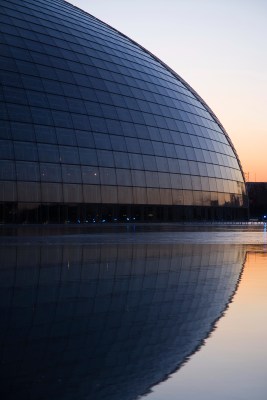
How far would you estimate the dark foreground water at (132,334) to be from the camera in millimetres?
5059

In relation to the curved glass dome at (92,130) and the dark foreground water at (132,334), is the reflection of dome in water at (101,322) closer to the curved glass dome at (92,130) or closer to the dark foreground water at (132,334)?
the dark foreground water at (132,334)

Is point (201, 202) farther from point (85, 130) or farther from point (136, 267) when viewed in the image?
point (136, 267)

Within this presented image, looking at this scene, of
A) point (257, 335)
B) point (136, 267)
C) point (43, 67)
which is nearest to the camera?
point (257, 335)

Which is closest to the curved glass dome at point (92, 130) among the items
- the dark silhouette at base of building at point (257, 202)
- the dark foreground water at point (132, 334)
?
the dark foreground water at point (132, 334)

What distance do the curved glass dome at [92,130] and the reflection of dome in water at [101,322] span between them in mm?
31941

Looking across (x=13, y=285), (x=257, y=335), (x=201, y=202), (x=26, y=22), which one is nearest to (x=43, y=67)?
(x=26, y=22)

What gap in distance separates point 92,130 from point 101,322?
A: 4399cm

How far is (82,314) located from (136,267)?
667 centimetres

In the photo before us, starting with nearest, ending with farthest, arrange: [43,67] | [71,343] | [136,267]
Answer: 1. [71,343]
2. [136,267]
3. [43,67]

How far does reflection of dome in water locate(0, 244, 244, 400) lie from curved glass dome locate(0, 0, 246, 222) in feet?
105

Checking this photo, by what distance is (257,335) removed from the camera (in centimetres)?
716

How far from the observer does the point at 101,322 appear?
7750mm

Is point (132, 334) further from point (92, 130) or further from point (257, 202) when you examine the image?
point (257, 202)

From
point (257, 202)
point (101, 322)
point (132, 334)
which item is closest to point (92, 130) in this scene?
point (101, 322)
